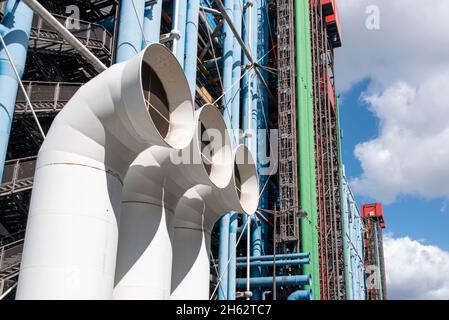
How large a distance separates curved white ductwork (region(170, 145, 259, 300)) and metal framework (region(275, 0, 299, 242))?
1546 cm

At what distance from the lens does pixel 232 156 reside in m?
11.1

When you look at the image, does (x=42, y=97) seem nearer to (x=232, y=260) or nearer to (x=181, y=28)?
(x=181, y=28)

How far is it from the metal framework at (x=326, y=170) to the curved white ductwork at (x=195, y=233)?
1930 cm

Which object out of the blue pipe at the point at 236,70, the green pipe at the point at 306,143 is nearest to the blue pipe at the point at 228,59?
the blue pipe at the point at 236,70

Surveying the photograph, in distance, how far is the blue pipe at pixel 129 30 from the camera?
1275cm

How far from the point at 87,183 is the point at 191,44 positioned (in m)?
11.2

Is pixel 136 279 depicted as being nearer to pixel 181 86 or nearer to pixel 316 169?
pixel 181 86

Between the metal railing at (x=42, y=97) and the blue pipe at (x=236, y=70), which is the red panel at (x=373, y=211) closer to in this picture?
the blue pipe at (x=236, y=70)

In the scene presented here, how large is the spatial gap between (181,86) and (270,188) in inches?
892

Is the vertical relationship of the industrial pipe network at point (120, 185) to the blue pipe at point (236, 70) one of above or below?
below

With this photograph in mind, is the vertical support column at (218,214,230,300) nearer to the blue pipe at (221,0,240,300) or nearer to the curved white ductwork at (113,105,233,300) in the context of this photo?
the blue pipe at (221,0,240,300)

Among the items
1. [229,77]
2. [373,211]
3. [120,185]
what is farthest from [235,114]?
[373,211]
